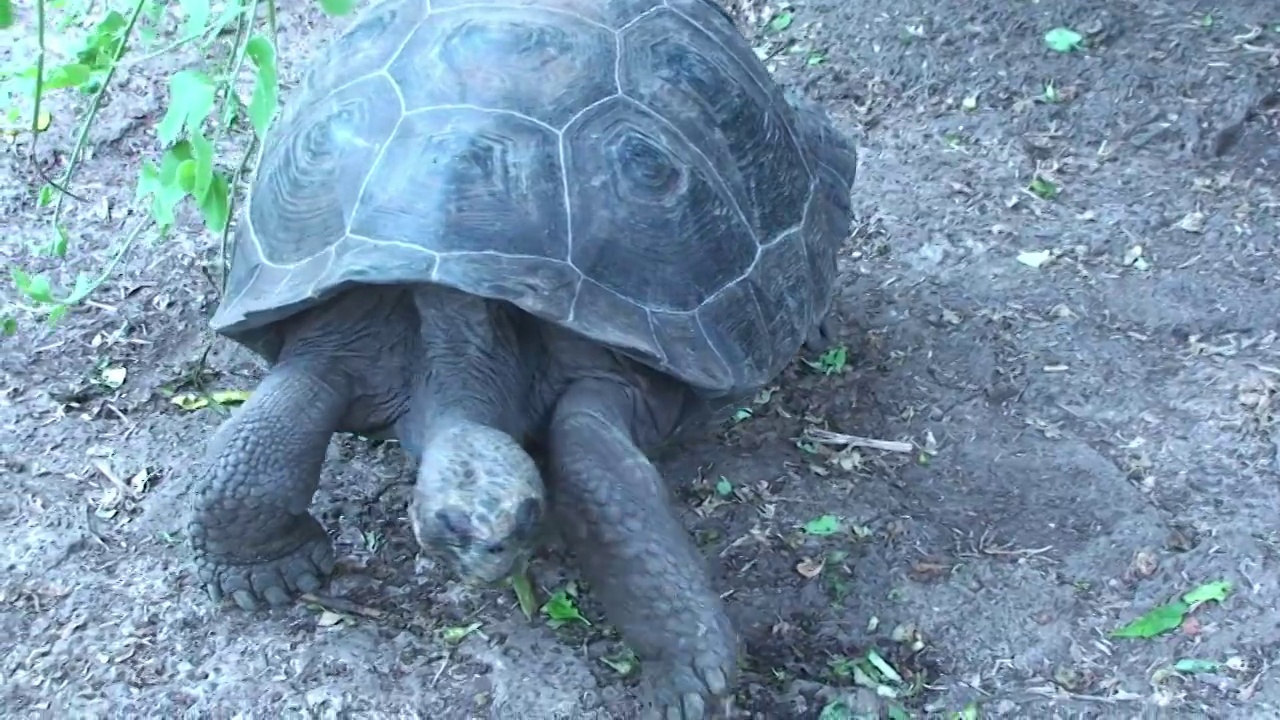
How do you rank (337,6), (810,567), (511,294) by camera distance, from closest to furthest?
(337,6)
(511,294)
(810,567)

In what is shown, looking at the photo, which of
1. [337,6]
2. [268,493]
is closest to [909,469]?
[268,493]

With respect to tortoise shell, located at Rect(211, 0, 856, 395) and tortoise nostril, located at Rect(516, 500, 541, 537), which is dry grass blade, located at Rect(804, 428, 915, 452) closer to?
tortoise shell, located at Rect(211, 0, 856, 395)

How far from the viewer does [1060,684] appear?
2816 mm

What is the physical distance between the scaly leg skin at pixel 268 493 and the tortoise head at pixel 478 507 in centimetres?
43

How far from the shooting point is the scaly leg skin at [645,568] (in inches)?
104

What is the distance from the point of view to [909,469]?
344 cm

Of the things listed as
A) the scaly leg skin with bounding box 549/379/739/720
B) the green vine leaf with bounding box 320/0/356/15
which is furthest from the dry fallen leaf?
the green vine leaf with bounding box 320/0/356/15

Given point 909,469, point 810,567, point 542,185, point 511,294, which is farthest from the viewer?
point 909,469

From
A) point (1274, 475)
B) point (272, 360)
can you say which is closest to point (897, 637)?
point (1274, 475)

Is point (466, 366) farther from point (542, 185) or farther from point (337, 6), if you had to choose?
point (337, 6)

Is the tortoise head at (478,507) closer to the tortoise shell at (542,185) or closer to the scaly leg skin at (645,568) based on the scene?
the scaly leg skin at (645,568)

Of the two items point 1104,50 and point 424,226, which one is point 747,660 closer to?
point 424,226

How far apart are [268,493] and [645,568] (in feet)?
2.76

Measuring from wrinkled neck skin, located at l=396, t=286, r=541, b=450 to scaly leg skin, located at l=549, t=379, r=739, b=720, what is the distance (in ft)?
0.55
